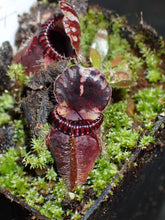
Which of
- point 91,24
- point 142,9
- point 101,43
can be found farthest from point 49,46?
point 142,9

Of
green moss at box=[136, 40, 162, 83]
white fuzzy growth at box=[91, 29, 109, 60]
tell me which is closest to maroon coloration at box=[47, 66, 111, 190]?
white fuzzy growth at box=[91, 29, 109, 60]

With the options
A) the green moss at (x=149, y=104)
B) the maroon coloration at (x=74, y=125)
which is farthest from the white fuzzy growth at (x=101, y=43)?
the maroon coloration at (x=74, y=125)

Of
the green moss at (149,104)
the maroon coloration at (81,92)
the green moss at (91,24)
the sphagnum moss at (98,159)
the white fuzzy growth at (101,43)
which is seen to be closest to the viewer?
the maroon coloration at (81,92)

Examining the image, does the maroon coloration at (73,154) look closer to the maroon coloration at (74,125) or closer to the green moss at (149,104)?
the maroon coloration at (74,125)

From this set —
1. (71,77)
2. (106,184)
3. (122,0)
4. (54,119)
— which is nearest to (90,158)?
(106,184)

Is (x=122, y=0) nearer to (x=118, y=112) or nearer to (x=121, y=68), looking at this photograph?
(x=121, y=68)

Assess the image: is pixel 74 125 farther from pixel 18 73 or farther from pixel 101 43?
pixel 101 43
